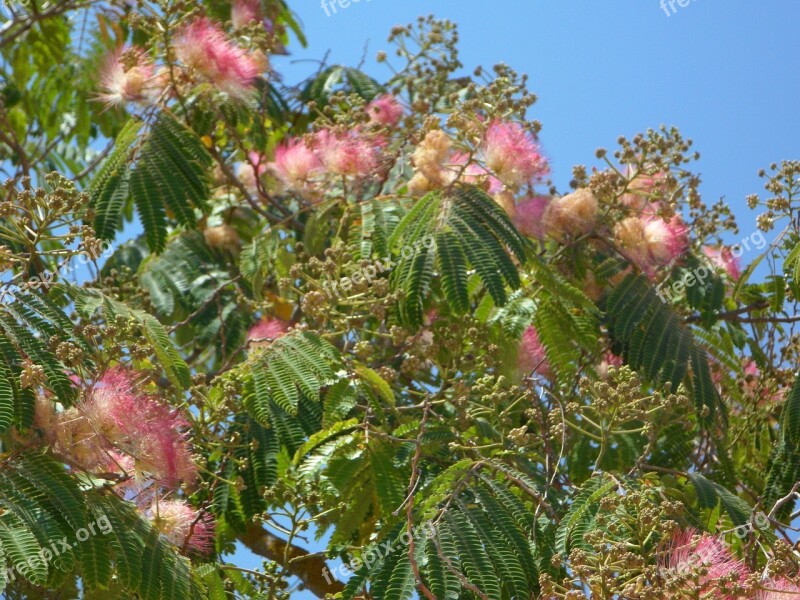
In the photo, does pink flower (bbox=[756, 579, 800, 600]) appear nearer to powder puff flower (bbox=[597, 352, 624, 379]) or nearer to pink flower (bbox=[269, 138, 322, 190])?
powder puff flower (bbox=[597, 352, 624, 379])

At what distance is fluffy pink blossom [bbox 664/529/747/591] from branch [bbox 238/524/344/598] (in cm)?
174

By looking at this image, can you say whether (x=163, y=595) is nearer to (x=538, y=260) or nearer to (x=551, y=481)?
(x=551, y=481)

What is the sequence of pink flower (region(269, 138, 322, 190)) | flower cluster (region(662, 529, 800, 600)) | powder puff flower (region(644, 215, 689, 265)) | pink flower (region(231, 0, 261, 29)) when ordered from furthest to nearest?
pink flower (region(231, 0, 261, 29)) < pink flower (region(269, 138, 322, 190)) < powder puff flower (region(644, 215, 689, 265)) < flower cluster (region(662, 529, 800, 600))

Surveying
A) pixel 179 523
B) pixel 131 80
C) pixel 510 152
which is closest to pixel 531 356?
pixel 510 152

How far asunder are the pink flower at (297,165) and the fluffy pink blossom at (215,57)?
0.36 m

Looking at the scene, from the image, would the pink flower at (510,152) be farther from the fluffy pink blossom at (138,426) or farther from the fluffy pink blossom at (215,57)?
the fluffy pink blossom at (138,426)

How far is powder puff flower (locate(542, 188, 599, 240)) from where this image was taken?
5.77m

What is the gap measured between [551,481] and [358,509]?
0.71m

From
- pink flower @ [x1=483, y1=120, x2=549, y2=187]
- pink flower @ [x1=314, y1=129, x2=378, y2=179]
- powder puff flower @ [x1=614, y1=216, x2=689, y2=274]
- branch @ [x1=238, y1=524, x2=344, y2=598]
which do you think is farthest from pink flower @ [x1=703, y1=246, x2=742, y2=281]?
branch @ [x1=238, y1=524, x2=344, y2=598]

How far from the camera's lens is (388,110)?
7.10 meters

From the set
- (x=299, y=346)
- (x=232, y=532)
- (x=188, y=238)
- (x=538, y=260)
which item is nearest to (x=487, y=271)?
(x=538, y=260)

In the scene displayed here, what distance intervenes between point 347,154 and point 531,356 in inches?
52.4

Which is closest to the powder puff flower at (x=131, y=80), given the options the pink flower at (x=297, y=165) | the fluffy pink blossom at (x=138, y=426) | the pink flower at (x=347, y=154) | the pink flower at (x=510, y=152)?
the pink flower at (x=297, y=165)

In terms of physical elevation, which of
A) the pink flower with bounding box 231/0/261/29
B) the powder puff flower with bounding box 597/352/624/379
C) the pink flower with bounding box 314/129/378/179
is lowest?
the powder puff flower with bounding box 597/352/624/379
